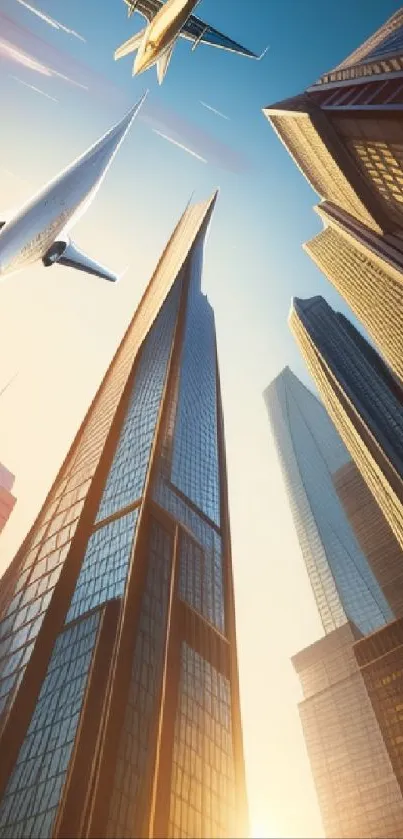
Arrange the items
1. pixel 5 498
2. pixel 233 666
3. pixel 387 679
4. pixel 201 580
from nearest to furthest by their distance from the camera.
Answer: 1. pixel 233 666
2. pixel 201 580
3. pixel 387 679
4. pixel 5 498

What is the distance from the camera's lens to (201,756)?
34500mm

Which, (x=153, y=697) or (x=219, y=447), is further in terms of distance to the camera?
(x=219, y=447)

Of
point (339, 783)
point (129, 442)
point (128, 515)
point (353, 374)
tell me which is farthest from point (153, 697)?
point (339, 783)

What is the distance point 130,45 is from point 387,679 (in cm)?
10542

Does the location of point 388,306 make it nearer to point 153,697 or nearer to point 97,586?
point 97,586

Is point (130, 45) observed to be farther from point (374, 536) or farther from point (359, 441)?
point (374, 536)

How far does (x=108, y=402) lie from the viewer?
87062 mm

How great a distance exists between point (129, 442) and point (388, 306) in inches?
1944

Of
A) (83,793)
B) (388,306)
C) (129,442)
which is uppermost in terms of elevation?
(388,306)

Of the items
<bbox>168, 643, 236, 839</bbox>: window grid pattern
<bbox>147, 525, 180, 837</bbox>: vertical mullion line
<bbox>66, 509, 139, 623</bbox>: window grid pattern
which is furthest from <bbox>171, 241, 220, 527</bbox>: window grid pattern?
<bbox>168, 643, 236, 839</bbox>: window grid pattern

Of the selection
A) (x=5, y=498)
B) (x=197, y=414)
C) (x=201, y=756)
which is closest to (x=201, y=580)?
(x=201, y=756)

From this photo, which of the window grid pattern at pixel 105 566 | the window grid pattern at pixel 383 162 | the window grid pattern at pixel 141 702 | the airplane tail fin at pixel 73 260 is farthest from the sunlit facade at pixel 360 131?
the window grid pattern at pixel 141 702

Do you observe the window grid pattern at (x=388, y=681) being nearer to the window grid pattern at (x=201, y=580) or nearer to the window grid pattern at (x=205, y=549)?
the window grid pattern at (x=205, y=549)

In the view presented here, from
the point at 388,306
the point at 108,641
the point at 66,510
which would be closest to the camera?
the point at 108,641
